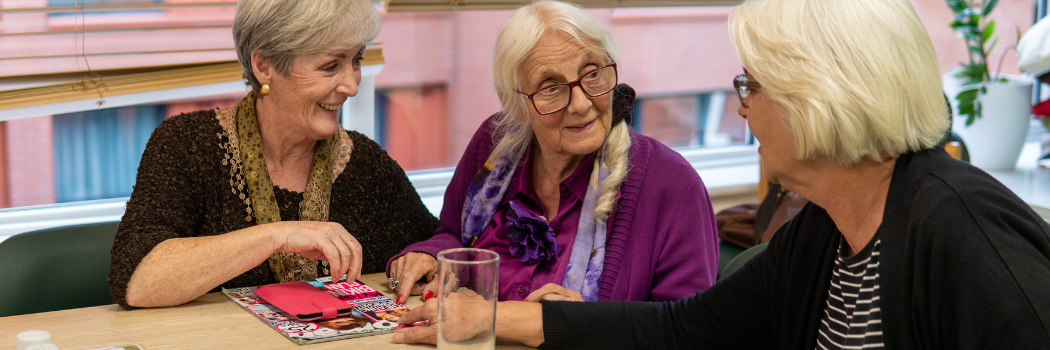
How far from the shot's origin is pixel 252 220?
1905 mm

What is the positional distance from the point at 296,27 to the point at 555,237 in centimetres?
73

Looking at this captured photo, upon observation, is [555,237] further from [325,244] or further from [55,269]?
[55,269]

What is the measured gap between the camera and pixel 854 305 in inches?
48.3

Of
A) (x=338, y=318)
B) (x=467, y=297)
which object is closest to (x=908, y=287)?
(x=467, y=297)

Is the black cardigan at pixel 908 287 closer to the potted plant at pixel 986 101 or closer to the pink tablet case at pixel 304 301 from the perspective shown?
the pink tablet case at pixel 304 301

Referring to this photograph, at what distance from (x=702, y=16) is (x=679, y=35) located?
0.14 meters

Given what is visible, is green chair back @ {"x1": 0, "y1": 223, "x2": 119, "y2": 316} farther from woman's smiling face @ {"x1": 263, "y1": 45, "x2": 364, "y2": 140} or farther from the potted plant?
the potted plant

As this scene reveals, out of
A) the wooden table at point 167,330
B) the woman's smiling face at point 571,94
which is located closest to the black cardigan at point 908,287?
the wooden table at point 167,330

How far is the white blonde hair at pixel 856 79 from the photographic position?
3.58ft

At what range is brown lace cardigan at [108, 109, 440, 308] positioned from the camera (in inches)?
65.4

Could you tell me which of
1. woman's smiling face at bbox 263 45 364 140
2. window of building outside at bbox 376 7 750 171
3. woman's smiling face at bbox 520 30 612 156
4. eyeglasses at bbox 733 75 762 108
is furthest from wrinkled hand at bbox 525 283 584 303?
window of building outside at bbox 376 7 750 171

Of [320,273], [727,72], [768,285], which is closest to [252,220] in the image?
[320,273]

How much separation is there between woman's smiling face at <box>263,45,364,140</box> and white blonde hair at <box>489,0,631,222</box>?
1.10 feet

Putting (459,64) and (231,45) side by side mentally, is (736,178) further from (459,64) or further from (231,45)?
(231,45)
